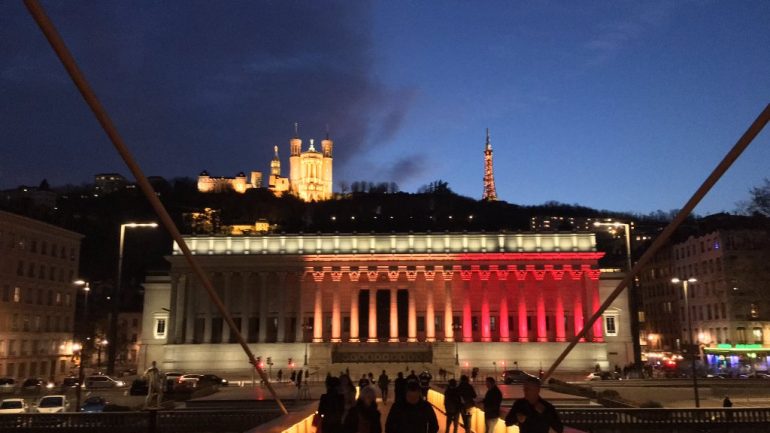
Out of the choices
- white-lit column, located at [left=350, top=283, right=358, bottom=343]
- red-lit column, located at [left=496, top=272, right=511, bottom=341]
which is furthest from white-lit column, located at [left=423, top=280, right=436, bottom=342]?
white-lit column, located at [left=350, top=283, right=358, bottom=343]

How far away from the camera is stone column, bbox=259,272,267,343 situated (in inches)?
3275

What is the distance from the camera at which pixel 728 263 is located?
247 ft

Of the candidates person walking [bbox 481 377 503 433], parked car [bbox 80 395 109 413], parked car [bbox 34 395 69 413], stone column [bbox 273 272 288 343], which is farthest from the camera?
stone column [bbox 273 272 288 343]

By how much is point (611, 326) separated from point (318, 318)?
3591 centimetres

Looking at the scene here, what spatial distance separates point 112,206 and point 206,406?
130 metres

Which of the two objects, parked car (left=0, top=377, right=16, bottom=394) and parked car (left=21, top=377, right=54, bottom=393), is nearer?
parked car (left=0, top=377, right=16, bottom=394)

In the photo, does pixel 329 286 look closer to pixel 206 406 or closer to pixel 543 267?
pixel 543 267

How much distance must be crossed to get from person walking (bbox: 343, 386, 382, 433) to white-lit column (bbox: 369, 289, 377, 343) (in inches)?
2780

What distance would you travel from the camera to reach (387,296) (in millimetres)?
84750

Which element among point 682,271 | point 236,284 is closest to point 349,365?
point 236,284

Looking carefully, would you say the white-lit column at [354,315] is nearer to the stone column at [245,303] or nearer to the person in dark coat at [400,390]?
the stone column at [245,303]

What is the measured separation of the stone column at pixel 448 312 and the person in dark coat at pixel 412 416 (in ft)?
240

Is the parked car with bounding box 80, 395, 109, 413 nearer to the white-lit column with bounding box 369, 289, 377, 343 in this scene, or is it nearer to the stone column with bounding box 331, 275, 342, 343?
the stone column with bounding box 331, 275, 342, 343

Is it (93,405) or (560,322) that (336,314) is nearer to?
(560,322)
